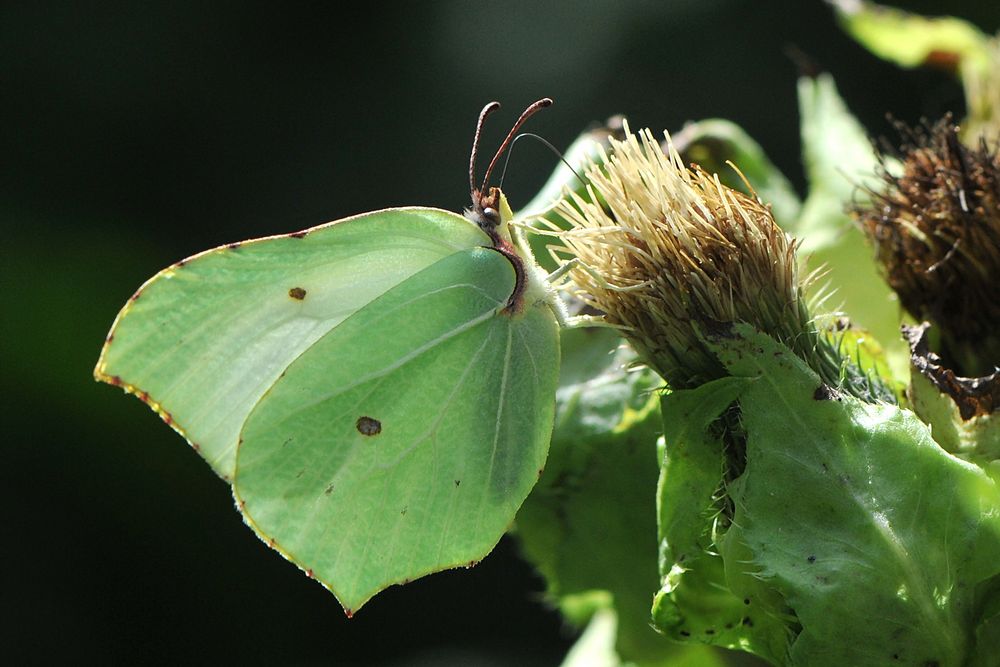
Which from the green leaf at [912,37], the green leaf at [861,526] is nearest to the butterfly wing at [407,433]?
the green leaf at [861,526]

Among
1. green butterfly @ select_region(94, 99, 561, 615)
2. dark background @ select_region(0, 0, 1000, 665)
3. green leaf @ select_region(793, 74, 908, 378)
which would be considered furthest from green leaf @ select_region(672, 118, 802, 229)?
dark background @ select_region(0, 0, 1000, 665)

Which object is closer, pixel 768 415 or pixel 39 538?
pixel 768 415

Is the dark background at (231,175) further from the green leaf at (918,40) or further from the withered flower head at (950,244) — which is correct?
the withered flower head at (950,244)

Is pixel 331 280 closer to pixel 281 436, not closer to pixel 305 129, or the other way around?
pixel 281 436

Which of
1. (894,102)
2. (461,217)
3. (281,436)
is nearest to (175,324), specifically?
(281,436)

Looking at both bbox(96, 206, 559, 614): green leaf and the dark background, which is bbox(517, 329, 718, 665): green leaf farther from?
the dark background

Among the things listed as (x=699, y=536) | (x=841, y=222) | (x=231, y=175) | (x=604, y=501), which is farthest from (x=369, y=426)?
(x=231, y=175)
